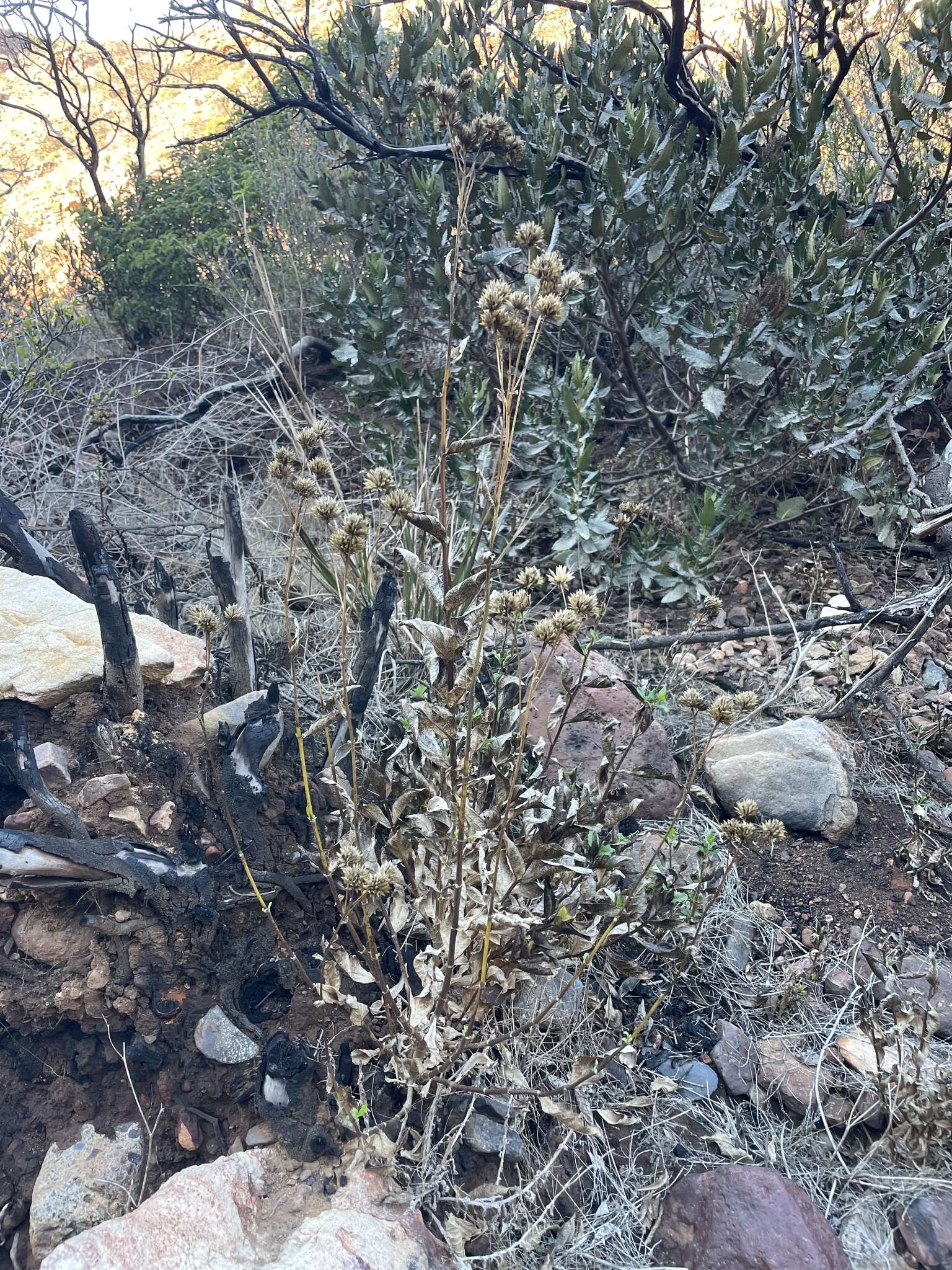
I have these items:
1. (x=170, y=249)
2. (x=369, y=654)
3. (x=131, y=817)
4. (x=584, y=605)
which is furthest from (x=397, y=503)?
(x=170, y=249)

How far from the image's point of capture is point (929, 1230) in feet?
4.90

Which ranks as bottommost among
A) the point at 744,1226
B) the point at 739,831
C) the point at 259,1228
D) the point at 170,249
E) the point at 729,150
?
the point at 744,1226

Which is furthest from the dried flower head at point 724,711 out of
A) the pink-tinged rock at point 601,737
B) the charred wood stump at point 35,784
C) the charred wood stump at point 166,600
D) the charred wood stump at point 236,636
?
the charred wood stump at point 166,600

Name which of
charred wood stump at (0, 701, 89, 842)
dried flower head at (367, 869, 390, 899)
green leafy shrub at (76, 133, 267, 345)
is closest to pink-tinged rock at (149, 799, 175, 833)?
charred wood stump at (0, 701, 89, 842)

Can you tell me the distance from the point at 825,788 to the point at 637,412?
5.84 feet

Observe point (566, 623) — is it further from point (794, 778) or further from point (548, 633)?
point (794, 778)

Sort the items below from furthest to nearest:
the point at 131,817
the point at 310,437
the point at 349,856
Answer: the point at 131,817, the point at 310,437, the point at 349,856

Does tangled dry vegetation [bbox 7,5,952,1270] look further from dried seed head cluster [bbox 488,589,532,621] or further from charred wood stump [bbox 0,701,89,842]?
charred wood stump [bbox 0,701,89,842]

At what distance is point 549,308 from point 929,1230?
5.64ft

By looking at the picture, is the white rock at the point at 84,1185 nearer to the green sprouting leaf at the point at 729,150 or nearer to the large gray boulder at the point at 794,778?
the large gray boulder at the point at 794,778

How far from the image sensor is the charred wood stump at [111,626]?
190 centimetres

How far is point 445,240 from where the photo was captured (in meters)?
3.30

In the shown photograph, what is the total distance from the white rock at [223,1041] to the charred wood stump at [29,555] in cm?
123

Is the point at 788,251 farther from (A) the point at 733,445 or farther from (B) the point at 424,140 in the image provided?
(B) the point at 424,140
